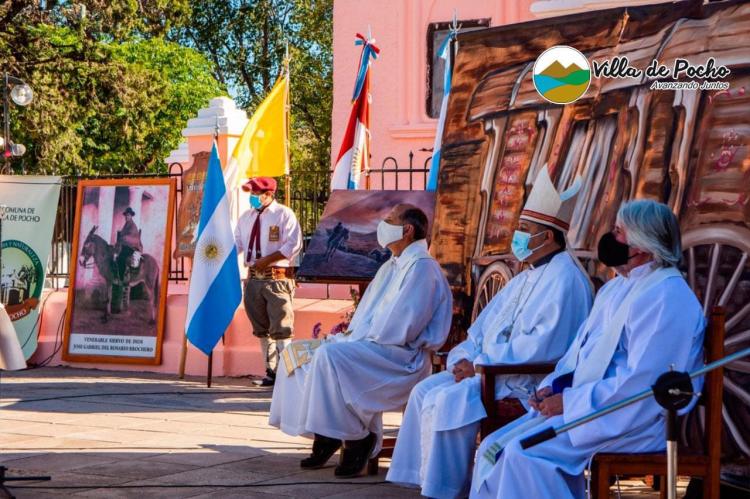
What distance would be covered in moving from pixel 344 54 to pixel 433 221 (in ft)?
29.1

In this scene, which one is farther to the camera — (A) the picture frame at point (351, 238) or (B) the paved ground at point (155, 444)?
(A) the picture frame at point (351, 238)

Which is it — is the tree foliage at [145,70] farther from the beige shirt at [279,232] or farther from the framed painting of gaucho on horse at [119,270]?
the beige shirt at [279,232]

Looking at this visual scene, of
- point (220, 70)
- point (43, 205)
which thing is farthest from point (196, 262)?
point (220, 70)

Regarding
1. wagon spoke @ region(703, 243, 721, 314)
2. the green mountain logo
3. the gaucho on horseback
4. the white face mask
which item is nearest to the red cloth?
the gaucho on horseback

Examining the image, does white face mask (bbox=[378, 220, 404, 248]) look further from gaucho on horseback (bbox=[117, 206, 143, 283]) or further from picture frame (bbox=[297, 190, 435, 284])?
gaucho on horseback (bbox=[117, 206, 143, 283])

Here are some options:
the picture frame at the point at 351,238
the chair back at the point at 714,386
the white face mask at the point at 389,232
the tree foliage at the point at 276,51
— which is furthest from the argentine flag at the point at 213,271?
the tree foliage at the point at 276,51

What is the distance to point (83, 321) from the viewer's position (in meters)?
14.0

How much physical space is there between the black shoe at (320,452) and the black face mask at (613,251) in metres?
2.90

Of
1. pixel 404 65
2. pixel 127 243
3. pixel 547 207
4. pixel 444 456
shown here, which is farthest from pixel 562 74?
pixel 404 65

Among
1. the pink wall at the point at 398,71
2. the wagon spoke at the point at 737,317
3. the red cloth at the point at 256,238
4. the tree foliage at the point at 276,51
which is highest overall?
the tree foliage at the point at 276,51

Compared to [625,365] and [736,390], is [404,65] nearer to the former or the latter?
[736,390]

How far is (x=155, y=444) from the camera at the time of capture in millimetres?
8773

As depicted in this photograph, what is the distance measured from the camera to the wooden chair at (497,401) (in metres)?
6.21

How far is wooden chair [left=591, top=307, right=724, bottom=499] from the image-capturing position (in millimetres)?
5105
